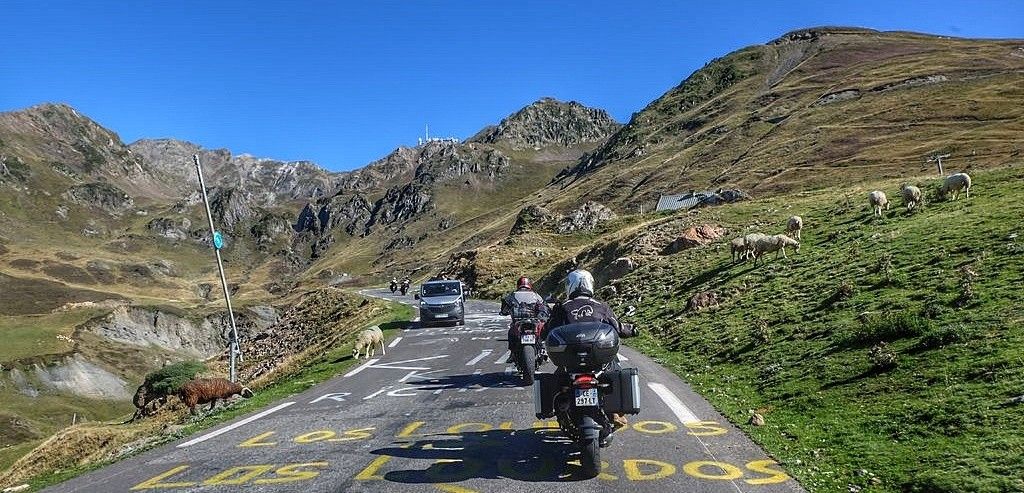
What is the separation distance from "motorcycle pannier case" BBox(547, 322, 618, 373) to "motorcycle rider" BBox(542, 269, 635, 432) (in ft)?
1.24

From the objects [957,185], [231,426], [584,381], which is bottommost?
[231,426]

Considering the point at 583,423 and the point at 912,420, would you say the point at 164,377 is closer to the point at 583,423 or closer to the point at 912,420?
the point at 583,423

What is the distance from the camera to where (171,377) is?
68.1 feet

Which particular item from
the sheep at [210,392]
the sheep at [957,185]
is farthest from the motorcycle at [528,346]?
the sheep at [957,185]

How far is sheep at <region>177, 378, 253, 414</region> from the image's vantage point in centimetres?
1655

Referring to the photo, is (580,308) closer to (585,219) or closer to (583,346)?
(583,346)

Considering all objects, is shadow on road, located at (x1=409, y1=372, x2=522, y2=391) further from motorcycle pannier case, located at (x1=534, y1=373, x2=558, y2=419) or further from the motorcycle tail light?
the motorcycle tail light

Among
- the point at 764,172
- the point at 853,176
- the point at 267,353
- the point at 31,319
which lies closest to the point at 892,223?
the point at 267,353

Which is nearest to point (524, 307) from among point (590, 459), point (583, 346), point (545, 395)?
point (545, 395)

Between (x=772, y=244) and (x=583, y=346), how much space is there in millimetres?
18861

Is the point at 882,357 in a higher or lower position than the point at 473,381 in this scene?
higher

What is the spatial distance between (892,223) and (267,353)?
34.3 m

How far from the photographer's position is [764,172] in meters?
81.6

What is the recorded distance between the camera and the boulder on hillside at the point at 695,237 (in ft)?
111
